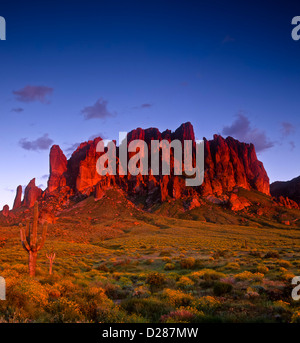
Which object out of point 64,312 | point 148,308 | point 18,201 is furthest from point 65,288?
point 18,201

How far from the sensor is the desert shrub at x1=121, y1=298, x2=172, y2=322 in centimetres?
820

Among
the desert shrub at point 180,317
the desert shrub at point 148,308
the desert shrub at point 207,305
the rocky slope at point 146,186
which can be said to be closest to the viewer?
the desert shrub at point 180,317

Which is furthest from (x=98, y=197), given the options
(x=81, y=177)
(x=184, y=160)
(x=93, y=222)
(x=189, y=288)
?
(x=189, y=288)

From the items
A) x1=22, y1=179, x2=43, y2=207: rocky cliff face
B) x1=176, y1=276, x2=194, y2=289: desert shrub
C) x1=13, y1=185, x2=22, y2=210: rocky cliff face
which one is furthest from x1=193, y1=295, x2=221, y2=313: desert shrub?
x1=13, y1=185, x2=22, y2=210: rocky cliff face

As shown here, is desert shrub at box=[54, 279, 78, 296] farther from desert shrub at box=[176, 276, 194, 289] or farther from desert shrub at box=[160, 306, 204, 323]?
desert shrub at box=[176, 276, 194, 289]

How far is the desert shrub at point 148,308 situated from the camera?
820 cm

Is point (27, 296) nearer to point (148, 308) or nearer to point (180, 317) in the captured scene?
point (148, 308)

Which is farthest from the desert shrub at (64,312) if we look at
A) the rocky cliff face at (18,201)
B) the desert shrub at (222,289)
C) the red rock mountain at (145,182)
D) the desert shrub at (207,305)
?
the rocky cliff face at (18,201)

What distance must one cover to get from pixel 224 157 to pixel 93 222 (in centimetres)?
13461

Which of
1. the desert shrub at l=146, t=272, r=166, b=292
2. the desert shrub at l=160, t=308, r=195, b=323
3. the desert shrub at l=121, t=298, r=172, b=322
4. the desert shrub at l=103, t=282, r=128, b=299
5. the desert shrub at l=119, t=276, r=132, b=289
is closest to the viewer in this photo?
the desert shrub at l=160, t=308, r=195, b=323

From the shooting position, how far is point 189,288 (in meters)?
12.9

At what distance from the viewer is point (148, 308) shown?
860 centimetres

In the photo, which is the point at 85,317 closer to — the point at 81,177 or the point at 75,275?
the point at 75,275

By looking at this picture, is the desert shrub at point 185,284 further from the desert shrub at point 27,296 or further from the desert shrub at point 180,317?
the desert shrub at point 27,296
